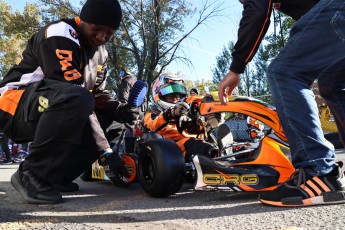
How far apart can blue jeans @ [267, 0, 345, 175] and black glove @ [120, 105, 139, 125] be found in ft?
4.75

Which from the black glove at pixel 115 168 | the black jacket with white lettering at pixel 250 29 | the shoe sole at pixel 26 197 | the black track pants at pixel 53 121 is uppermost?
the black jacket with white lettering at pixel 250 29

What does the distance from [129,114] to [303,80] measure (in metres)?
1.65

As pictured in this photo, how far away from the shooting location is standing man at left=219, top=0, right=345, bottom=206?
6.61ft

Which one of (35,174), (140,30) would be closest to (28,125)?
(35,174)

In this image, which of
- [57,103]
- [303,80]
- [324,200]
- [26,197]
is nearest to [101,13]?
[57,103]

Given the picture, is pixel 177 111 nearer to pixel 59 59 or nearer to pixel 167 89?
pixel 167 89

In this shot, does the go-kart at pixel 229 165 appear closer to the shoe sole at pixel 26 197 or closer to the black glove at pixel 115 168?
the black glove at pixel 115 168

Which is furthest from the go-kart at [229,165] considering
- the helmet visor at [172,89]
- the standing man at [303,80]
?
the helmet visor at [172,89]

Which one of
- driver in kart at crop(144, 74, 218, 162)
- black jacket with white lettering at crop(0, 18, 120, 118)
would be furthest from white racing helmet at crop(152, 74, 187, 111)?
black jacket with white lettering at crop(0, 18, 120, 118)

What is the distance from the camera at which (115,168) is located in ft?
9.59

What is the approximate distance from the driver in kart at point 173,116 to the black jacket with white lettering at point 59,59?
0.79 m

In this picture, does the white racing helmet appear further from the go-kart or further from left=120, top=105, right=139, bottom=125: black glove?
the go-kart

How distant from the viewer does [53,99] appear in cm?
250

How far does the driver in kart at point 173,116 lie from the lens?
338cm
